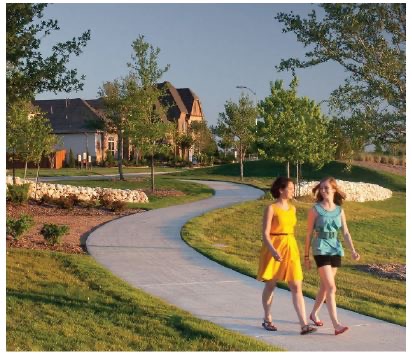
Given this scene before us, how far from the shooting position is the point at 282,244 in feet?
26.5

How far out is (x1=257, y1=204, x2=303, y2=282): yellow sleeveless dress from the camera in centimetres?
808

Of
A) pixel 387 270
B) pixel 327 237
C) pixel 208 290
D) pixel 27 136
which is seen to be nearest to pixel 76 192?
pixel 27 136

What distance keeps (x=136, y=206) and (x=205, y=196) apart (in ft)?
18.6

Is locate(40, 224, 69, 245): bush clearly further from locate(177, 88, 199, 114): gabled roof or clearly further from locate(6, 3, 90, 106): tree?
locate(177, 88, 199, 114): gabled roof

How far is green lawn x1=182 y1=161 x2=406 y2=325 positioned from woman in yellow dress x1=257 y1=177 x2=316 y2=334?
180cm

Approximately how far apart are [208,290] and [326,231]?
Result: 3.21 metres

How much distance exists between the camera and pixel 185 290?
Result: 35.4 ft

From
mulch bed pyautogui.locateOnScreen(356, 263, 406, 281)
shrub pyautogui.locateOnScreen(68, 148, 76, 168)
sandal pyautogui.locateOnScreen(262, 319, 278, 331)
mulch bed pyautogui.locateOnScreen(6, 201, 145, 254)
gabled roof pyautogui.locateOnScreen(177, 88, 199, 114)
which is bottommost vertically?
mulch bed pyautogui.locateOnScreen(356, 263, 406, 281)

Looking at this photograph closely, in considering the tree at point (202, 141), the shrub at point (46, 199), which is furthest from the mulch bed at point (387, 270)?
the tree at point (202, 141)

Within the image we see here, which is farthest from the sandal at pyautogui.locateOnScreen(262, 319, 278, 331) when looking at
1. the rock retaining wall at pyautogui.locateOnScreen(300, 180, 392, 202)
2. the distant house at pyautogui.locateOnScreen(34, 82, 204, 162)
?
the distant house at pyautogui.locateOnScreen(34, 82, 204, 162)

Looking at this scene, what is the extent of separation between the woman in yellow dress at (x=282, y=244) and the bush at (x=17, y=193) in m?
16.7

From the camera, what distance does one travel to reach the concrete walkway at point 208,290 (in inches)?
322

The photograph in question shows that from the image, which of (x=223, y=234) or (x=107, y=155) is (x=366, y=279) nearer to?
(x=223, y=234)

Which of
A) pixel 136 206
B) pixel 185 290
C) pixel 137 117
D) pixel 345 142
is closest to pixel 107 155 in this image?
pixel 137 117
